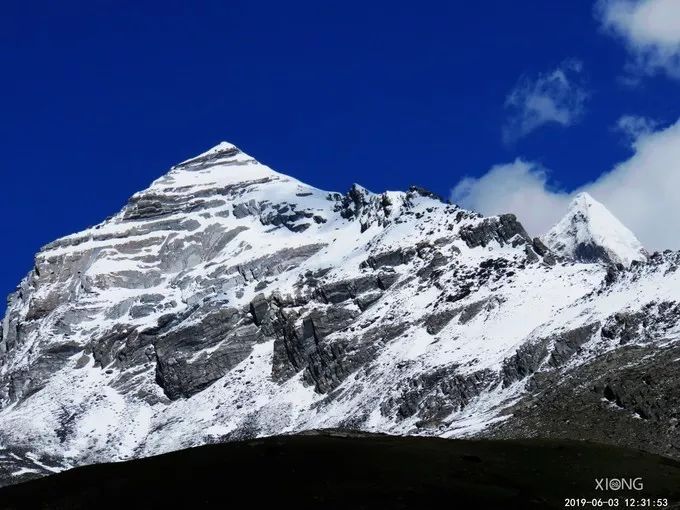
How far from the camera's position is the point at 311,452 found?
71.6 meters

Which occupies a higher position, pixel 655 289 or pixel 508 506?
pixel 655 289

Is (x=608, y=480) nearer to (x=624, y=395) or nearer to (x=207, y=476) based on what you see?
(x=207, y=476)

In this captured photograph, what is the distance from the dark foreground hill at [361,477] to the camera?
199 feet

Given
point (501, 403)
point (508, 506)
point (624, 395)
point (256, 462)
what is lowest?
point (508, 506)

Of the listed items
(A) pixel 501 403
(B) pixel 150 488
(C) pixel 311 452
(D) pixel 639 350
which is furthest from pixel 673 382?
(B) pixel 150 488

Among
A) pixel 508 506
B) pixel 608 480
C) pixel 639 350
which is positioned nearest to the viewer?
pixel 508 506

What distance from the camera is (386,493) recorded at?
60.7m

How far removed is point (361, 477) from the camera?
64500 millimetres

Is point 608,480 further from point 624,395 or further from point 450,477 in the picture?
point 624,395

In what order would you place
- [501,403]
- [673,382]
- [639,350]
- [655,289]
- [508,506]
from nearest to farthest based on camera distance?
[508,506] → [673,382] → [639,350] → [501,403] → [655,289]

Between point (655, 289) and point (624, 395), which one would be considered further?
point (655, 289)

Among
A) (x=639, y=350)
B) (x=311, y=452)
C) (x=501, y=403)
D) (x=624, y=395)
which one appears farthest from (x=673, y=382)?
(x=311, y=452)

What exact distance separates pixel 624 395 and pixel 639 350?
1470 inches

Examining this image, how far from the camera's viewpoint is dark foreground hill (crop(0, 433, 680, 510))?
60688 millimetres
